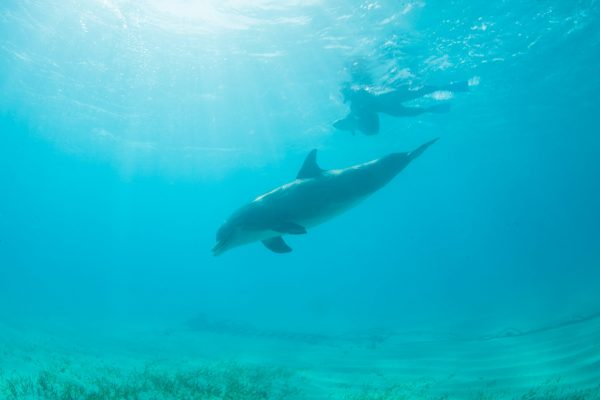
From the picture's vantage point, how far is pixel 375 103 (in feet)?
63.9

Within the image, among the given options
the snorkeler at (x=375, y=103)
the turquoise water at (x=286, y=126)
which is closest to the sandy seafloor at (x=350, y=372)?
the turquoise water at (x=286, y=126)

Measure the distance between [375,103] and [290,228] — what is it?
15668 mm

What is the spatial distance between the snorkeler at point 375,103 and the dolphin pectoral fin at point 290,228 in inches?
486

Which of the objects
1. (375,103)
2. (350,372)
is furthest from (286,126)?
(350,372)

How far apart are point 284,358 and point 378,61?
13704mm

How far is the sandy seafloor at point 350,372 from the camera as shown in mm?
5766

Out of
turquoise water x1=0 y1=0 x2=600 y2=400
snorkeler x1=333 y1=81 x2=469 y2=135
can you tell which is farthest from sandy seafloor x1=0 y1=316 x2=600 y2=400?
snorkeler x1=333 y1=81 x2=469 y2=135

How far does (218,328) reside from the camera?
77.7ft

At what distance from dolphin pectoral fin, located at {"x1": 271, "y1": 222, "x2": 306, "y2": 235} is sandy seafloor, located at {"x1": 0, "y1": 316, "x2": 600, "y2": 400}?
2562 mm

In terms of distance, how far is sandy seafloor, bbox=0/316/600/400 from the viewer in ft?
18.9

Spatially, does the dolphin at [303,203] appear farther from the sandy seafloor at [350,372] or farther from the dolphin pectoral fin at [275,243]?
the sandy seafloor at [350,372]

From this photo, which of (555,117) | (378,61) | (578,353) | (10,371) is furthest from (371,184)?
(555,117)

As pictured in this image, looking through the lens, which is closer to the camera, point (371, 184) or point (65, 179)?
point (371, 184)

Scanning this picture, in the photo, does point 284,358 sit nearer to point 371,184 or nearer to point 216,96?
point 371,184
